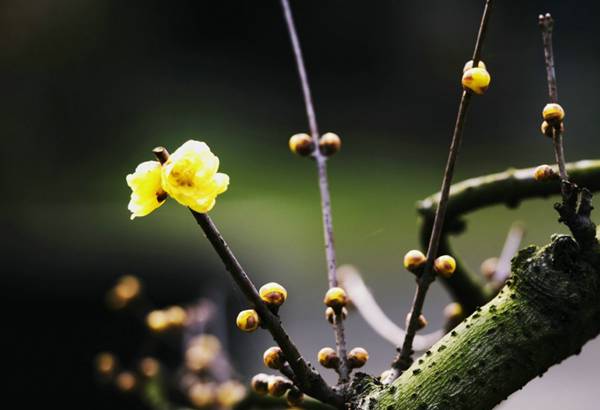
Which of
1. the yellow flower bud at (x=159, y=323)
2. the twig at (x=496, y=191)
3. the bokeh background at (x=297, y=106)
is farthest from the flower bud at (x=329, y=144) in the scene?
the bokeh background at (x=297, y=106)

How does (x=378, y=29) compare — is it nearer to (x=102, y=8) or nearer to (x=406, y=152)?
(x=406, y=152)

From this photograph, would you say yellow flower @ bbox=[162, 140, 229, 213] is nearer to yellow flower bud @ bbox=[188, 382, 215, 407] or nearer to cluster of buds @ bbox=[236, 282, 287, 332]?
cluster of buds @ bbox=[236, 282, 287, 332]

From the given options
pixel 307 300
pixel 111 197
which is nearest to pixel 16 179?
pixel 111 197

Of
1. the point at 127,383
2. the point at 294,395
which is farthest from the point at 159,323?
the point at 294,395

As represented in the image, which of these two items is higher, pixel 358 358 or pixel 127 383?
pixel 127 383

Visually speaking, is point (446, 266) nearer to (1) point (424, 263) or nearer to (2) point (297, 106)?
(1) point (424, 263)

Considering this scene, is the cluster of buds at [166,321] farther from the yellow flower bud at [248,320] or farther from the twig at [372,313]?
the yellow flower bud at [248,320]
